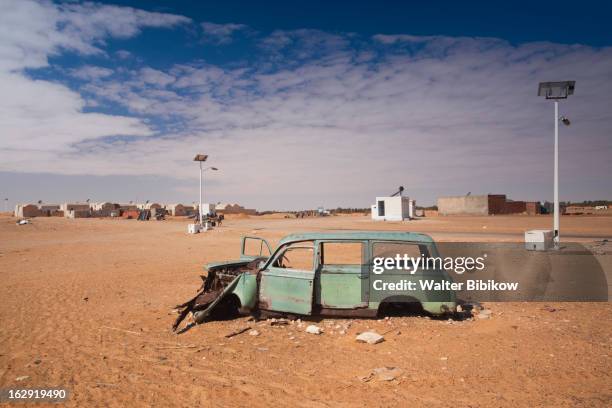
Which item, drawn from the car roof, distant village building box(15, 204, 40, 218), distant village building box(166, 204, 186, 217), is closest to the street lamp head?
the car roof

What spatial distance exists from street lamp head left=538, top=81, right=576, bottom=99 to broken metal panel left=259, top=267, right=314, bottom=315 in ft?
55.7

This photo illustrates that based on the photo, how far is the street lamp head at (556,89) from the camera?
17.7 metres

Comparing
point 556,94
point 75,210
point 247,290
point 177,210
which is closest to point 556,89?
point 556,94

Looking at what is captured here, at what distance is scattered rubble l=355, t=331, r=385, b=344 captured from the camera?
5859 millimetres

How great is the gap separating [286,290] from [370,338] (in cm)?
161

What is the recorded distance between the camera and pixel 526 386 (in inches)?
175

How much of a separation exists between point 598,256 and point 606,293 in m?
6.91

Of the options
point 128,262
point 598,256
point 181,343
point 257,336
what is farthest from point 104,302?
point 598,256

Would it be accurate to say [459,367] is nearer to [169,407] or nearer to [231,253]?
[169,407]

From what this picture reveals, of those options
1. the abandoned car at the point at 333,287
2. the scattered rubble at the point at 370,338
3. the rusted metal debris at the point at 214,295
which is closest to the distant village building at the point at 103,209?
the rusted metal debris at the point at 214,295

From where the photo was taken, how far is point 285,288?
6711 millimetres

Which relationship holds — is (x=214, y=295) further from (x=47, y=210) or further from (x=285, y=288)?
(x=47, y=210)

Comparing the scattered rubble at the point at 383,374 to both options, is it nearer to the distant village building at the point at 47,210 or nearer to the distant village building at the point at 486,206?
the distant village building at the point at 486,206

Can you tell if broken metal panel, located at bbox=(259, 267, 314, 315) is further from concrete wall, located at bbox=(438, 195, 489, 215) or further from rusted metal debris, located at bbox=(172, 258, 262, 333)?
concrete wall, located at bbox=(438, 195, 489, 215)
